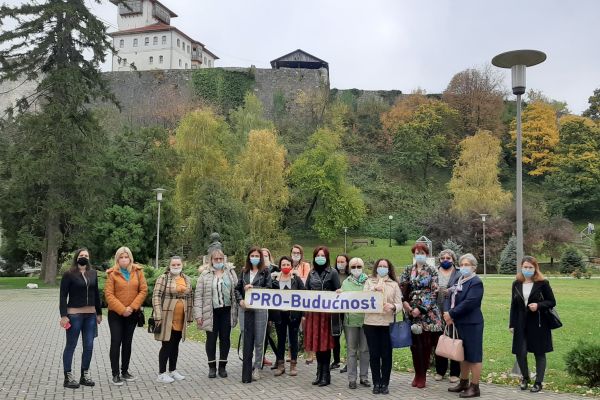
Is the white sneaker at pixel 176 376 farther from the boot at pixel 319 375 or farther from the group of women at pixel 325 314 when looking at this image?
the boot at pixel 319 375

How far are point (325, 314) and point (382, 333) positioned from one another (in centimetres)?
86

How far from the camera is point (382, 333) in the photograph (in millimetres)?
7066

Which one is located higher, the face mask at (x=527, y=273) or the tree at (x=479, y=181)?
the tree at (x=479, y=181)

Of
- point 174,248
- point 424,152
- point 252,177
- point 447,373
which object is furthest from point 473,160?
point 447,373

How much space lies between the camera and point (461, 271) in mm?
6969

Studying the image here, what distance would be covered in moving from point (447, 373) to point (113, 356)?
15.3ft

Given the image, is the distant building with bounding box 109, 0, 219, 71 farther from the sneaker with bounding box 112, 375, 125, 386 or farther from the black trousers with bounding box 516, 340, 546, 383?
the black trousers with bounding box 516, 340, 546, 383

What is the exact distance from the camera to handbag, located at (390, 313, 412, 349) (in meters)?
7.06

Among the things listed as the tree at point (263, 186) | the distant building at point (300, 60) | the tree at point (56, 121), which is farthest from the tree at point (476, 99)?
the tree at point (56, 121)

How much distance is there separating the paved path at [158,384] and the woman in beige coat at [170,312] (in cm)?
30

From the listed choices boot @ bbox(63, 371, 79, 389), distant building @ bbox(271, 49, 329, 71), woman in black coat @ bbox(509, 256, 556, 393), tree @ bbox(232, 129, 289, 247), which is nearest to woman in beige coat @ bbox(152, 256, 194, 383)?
boot @ bbox(63, 371, 79, 389)

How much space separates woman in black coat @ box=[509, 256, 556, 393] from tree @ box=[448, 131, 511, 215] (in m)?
31.6

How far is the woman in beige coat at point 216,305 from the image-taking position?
7.72 meters

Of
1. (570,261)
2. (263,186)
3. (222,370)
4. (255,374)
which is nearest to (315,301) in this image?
(255,374)
